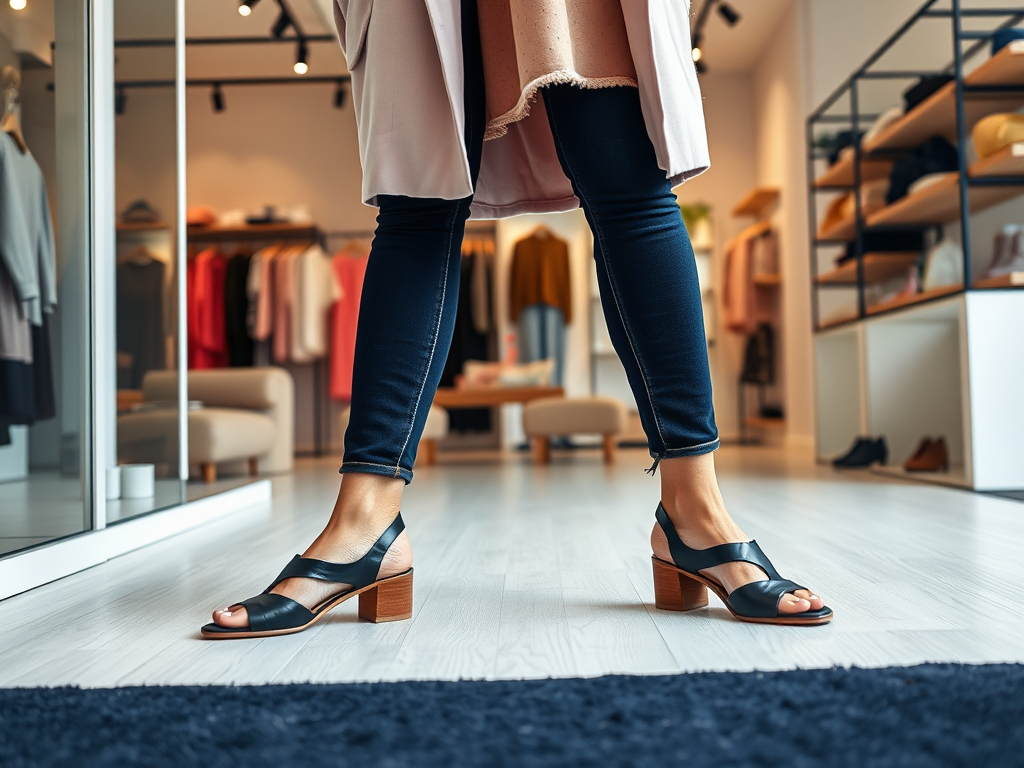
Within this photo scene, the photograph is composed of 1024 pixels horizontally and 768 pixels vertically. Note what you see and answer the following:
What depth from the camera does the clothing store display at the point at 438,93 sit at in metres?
0.87

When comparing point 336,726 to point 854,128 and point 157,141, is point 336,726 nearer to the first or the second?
point 157,141

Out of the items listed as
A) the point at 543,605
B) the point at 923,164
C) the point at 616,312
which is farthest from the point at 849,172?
the point at 543,605

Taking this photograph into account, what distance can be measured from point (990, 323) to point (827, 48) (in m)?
2.69

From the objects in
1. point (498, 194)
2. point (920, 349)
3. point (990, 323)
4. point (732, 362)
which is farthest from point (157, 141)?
→ point (732, 362)

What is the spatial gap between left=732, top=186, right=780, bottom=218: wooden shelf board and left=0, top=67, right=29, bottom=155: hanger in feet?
15.1

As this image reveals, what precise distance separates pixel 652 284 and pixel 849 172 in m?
3.29

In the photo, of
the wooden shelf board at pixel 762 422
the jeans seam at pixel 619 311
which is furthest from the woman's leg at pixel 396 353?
the wooden shelf board at pixel 762 422

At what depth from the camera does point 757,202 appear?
546cm

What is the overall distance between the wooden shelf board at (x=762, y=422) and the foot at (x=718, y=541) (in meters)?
4.35

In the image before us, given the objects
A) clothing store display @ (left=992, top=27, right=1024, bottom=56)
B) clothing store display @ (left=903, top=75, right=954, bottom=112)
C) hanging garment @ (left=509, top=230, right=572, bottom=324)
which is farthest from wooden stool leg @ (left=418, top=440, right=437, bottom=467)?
clothing store display @ (left=992, top=27, right=1024, bottom=56)

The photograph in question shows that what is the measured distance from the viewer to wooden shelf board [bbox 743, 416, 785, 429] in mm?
5074

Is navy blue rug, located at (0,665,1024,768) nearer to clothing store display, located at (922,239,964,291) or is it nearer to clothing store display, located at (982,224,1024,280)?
clothing store display, located at (982,224,1024,280)

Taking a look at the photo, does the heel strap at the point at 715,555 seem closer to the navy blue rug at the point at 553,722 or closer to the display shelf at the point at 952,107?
the navy blue rug at the point at 553,722

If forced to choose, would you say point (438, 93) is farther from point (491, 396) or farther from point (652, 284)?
point (491, 396)
